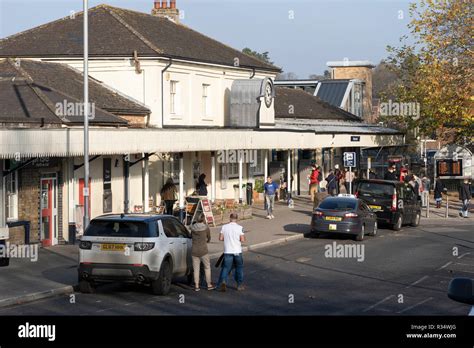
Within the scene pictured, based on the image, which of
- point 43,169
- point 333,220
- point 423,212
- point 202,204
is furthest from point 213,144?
point 423,212

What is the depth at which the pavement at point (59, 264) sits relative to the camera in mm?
19828

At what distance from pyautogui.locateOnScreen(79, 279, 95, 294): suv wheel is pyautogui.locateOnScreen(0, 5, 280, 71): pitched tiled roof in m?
19.7

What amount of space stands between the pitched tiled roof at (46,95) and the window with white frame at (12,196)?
1.69 metres

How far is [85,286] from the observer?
65.7ft

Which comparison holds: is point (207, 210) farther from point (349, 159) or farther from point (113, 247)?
point (113, 247)

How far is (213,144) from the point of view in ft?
122

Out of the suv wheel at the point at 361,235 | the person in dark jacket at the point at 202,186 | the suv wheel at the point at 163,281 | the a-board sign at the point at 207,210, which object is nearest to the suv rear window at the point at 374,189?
the suv wheel at the point at 361,235

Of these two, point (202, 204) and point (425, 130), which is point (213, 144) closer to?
point (202, 204)

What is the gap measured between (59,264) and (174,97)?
17.0 meters

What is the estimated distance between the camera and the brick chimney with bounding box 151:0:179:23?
5006cm

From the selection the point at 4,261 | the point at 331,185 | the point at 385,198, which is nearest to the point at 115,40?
the point at 331,185

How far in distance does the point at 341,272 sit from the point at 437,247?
7227mm

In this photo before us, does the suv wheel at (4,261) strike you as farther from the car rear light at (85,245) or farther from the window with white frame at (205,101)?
the window with white frame at (205,101)

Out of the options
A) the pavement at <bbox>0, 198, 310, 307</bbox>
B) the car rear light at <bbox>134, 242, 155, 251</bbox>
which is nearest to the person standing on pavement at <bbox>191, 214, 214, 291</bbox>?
the car rear light at <bbox>134, 242, 155, 251</bbox>
